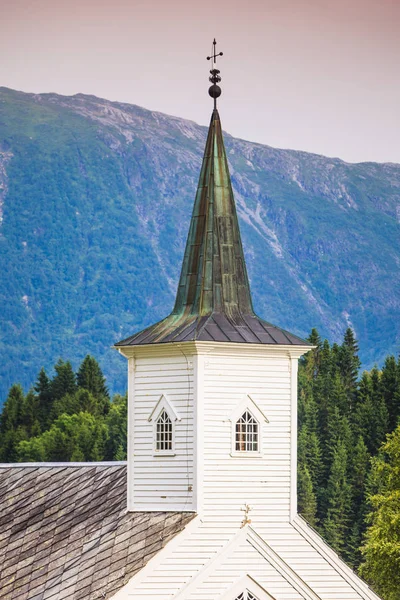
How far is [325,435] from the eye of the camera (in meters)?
104

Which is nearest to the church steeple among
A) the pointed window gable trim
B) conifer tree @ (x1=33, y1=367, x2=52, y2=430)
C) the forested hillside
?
the pointed window gable trim

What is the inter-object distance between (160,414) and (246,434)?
202 centimetres

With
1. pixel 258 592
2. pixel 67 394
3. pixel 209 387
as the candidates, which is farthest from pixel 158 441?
pixel 67 394

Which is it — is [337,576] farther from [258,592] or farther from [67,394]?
→ [67,394]

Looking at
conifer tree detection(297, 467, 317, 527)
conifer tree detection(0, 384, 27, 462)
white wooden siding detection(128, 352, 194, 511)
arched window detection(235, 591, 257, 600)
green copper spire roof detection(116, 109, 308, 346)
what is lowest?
conifer tree detection(0, 384, 27, 462)

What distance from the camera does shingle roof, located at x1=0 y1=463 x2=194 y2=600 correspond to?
31.3m

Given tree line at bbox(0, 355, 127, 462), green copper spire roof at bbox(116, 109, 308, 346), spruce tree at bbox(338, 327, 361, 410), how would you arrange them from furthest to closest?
tree line at bbox(0, 355, 127, 462)
spruce tree at bbox(338, 327, 361, 410)
green copper spire roof at bbox(116, 109, 308, 346)

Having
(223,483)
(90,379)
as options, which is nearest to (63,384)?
(90,379)

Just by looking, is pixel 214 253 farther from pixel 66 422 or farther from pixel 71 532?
pixel 66 422

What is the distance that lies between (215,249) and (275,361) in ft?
9.56

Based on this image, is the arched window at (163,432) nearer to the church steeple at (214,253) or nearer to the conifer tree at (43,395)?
the church steeple at (214,253)

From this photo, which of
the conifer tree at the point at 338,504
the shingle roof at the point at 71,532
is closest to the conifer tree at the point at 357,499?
the conifer tree at the point at 338,504

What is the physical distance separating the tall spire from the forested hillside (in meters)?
25.1

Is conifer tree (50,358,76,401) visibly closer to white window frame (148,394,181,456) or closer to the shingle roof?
the shingle roof
